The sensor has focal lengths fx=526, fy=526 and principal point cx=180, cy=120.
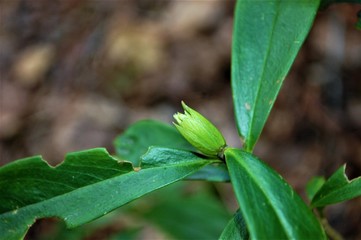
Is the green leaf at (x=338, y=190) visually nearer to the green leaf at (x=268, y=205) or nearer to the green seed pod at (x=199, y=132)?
the green leaf at (x=268, y=205)

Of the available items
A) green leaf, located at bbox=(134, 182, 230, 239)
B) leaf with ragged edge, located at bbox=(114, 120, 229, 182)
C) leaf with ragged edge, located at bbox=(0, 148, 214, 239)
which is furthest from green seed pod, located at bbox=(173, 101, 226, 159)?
green leaf, located at bbox=(134, 182, 230, 239)

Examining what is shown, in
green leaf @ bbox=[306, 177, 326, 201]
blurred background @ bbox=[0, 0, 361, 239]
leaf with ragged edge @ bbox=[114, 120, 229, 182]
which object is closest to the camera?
green leaf @ bbox=[306, 177, 326, 201]

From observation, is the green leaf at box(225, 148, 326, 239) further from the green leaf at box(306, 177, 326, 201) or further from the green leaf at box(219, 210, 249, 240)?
the green leaf at box(306, 177, 326, 201)

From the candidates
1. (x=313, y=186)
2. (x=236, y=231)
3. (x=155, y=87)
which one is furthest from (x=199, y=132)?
(x=155, y=87)

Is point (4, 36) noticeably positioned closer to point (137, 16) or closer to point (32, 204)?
point (137, 16)

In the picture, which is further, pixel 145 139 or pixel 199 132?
pixel 145 139

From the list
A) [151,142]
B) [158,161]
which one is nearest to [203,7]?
[151,142]

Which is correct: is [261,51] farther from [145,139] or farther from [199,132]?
[145,139]
